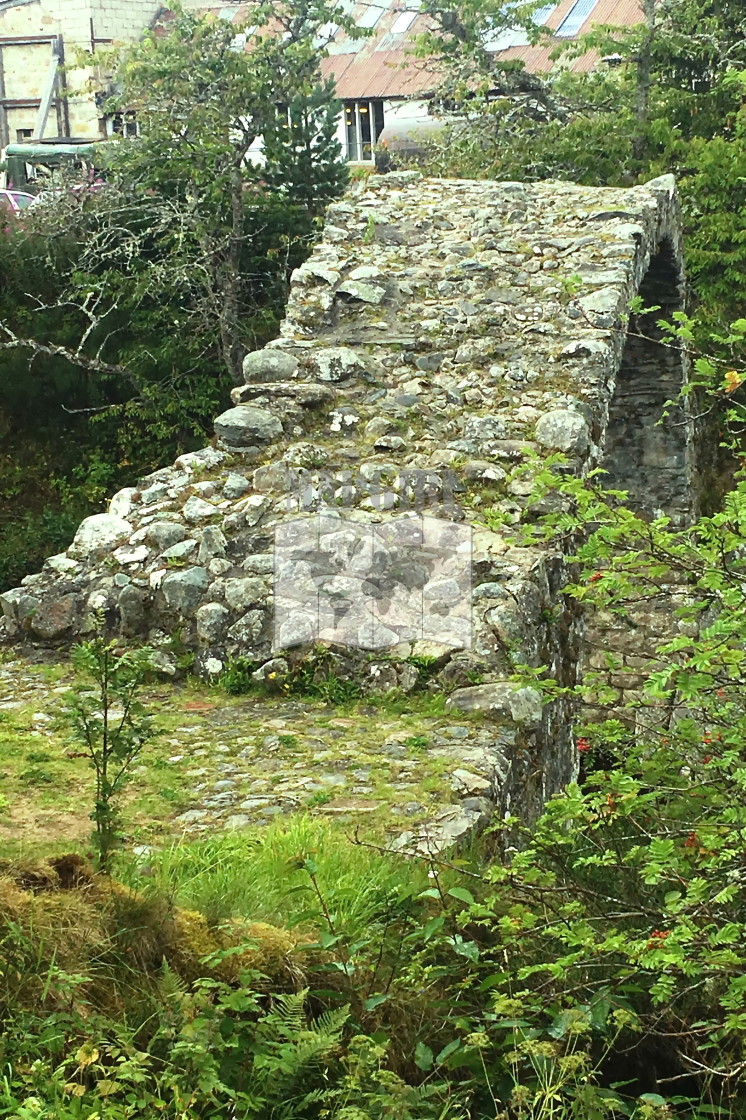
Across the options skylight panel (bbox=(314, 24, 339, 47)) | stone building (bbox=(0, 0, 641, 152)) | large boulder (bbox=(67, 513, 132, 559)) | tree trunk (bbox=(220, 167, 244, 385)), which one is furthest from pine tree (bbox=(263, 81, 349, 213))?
stone building (bbox=(0, 0, 641, 152))

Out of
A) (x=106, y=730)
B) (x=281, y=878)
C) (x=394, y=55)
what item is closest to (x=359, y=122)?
(x=394, y=55)

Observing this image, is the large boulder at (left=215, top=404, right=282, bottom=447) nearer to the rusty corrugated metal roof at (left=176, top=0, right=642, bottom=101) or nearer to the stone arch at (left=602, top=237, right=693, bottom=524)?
the stone arch at (left=602, top=237, right=693, bottom=524)

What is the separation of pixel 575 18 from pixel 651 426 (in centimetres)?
1804

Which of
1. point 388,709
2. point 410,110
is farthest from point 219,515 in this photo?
point 410,110

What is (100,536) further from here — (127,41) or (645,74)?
(127,41)

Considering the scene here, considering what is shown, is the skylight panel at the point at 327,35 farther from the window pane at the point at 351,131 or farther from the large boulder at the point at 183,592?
the large boulder at the point at 183,592

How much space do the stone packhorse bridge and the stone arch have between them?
7.91 feet

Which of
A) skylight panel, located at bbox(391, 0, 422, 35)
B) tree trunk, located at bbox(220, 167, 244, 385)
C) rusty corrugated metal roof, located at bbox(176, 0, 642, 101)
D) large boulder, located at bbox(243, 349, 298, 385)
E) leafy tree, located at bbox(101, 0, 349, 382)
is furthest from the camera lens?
skylight panel, located at bbox(391, 0, 422, 35)

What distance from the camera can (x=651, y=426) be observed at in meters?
11.8

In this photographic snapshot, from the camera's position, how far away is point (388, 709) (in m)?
5.41

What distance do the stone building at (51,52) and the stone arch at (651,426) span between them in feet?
62.4

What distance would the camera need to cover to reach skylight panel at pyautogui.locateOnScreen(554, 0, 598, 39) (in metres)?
26.2

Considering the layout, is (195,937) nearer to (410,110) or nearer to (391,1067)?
(391,1067)

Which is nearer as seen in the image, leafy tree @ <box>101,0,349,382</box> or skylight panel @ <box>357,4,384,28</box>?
leafy tree @ <box>101,0,349,382</box>
